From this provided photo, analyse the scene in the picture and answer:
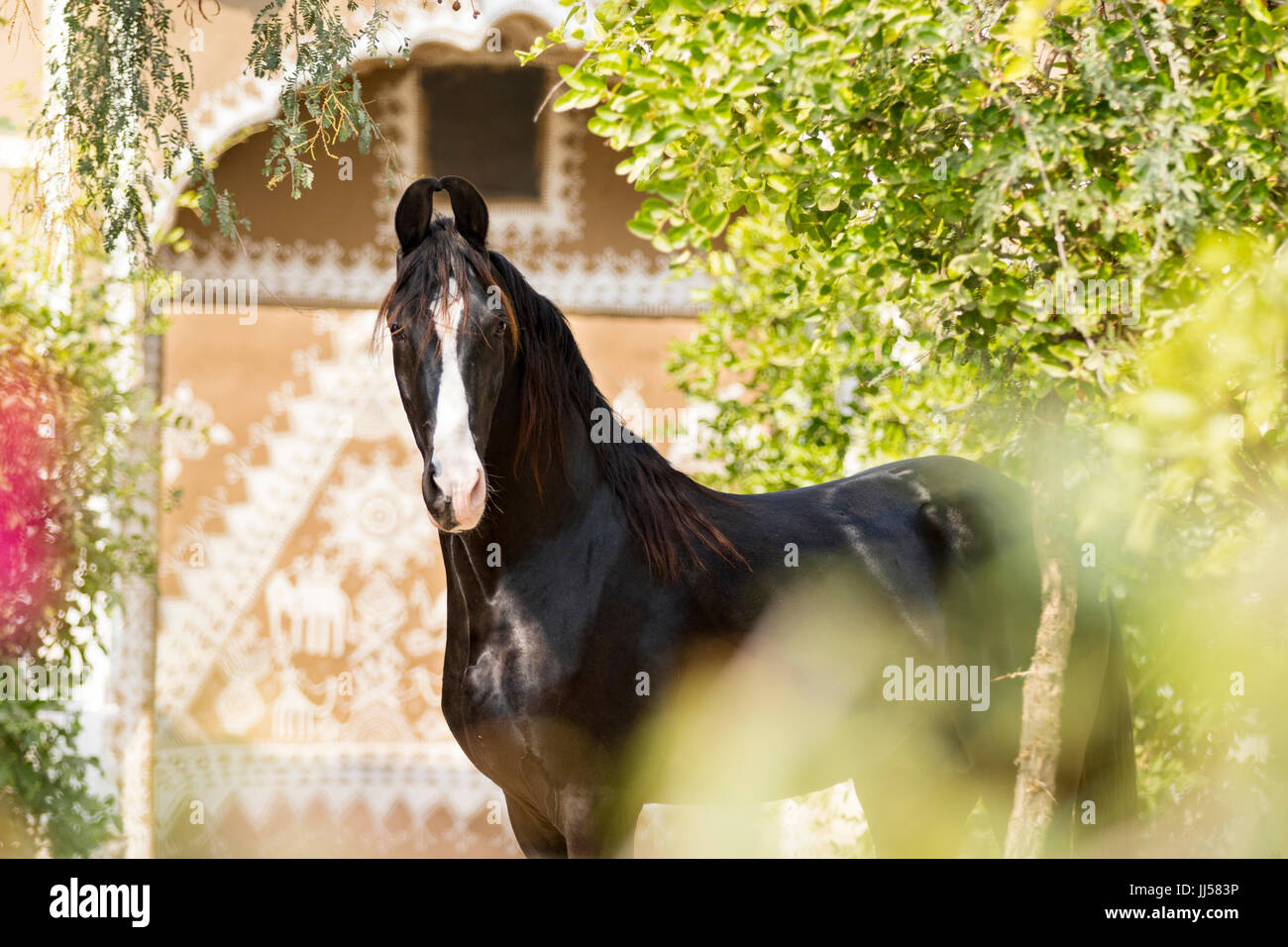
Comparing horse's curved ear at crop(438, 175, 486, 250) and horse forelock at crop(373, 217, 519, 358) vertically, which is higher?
horse's curved ear at crop(438, 175, 486, 250)

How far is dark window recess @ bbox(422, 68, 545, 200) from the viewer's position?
738 centimetres

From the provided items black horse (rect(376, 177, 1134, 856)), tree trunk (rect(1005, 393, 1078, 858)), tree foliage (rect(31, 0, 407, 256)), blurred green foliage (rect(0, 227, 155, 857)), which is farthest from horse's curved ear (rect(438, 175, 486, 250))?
blurred green foliage (rect(0, 227, 155, 857))

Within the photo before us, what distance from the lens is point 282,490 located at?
7266 mm

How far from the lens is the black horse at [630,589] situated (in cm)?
291

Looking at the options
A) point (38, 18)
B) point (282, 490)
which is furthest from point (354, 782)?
point (38, 18)

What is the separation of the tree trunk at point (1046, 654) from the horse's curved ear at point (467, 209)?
5.93ft

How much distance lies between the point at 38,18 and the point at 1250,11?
5808mm

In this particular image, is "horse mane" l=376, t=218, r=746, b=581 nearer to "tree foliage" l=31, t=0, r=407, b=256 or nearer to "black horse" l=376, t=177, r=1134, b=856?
"black horse" l=376, t=177, r=1134, b=856

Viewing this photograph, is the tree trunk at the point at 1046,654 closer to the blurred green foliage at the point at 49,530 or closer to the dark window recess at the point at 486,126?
the blurred green foliage at the point at 49,530

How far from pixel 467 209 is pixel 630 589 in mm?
1011

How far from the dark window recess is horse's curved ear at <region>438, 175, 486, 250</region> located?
4515 millimetres

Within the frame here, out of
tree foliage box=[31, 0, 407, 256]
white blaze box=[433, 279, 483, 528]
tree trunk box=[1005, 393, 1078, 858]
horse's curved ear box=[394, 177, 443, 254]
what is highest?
tree foliage box=[31, 0, 407, 256]

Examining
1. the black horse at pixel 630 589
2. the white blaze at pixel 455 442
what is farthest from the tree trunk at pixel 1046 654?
the white blaze at pixel 455 442
